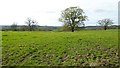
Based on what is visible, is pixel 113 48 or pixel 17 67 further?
pixel 113 48

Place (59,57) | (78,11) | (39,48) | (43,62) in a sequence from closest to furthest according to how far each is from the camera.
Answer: (43,62), (59,57), (39,48), (78,11)

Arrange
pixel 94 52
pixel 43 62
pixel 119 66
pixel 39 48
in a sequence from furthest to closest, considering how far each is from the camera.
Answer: pixel 39 48, pixel 94 52, pixel 43 62, pixel 119 66

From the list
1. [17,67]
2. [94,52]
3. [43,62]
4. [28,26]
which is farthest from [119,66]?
[28,26]

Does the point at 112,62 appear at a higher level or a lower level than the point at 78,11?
lower

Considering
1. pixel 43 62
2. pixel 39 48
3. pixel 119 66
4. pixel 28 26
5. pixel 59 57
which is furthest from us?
pixel 28 26

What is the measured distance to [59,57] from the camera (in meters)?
14.2

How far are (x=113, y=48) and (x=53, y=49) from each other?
4.61 m

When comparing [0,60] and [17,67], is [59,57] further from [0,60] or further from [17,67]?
[0,60]

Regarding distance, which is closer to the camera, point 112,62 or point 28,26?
point 112,62

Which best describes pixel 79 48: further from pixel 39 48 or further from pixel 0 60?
pixel 0 60

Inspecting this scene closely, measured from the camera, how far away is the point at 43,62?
13297 millimetres

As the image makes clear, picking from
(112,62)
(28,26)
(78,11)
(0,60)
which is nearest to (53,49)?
(0,60)

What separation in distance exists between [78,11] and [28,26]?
56.9ft

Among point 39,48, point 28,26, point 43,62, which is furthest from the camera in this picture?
point 28,26
